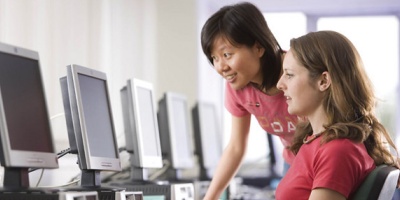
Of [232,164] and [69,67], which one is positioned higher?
[69,67]

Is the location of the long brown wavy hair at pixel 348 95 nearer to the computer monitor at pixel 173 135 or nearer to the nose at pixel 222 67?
the nose at pixel 222 67

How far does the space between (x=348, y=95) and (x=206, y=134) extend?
10.5 feet

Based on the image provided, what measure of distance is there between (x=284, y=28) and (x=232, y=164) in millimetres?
4053

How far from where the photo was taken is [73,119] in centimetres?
233

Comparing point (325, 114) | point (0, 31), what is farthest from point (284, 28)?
point (325, 114)

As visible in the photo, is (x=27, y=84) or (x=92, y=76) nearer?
(x=27, y=84)

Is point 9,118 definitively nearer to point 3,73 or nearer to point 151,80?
point 3,73

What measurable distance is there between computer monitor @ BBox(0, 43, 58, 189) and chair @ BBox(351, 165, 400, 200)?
916mm

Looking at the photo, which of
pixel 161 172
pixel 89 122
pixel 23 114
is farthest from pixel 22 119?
pixel 161 172

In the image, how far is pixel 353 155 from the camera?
69.7 inches

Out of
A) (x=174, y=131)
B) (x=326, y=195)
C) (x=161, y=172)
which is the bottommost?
(x=326, y=195)

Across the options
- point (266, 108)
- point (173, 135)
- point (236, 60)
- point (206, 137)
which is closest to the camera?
point (236, 60)

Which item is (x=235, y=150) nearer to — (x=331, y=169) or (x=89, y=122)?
(x=89, y=122)

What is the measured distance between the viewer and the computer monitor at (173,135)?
3.93 m
